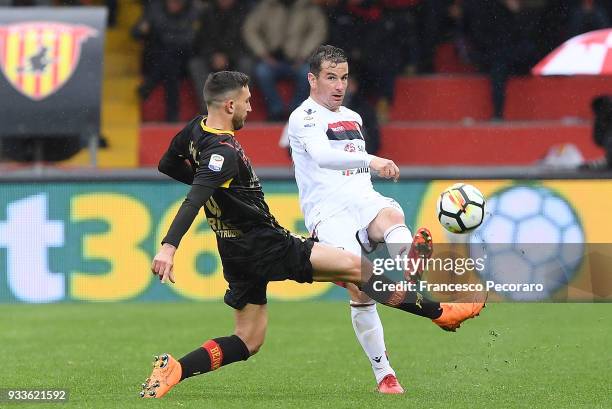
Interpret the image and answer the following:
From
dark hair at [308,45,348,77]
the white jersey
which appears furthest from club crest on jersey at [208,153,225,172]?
dark hair at [308,45,348,77]

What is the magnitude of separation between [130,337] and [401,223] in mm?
2910

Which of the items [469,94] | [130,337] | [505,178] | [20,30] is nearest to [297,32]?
[469,94]

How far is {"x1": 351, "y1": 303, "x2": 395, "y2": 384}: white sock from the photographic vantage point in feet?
23.3

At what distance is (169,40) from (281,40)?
3.95ft

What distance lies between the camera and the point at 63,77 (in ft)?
42.4

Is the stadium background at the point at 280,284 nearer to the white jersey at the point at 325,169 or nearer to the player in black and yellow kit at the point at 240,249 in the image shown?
the player in black and yellow kit at the point at 240,249

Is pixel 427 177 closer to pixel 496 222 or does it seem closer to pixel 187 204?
pixel 496 222

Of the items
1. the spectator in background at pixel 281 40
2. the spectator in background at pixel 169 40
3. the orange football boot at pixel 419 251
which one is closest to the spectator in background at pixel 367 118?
the spectator in background at pixel 281 40

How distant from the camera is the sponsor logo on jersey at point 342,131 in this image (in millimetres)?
7367

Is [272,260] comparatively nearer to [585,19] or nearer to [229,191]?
[229,191]

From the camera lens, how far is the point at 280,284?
11.5 metres

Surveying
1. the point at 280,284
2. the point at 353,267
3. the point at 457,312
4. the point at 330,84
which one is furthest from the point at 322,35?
the point at 457,312

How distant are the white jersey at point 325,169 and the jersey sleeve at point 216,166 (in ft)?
2.47

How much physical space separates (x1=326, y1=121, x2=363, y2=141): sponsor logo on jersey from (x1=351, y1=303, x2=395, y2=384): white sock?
3.02 feet
